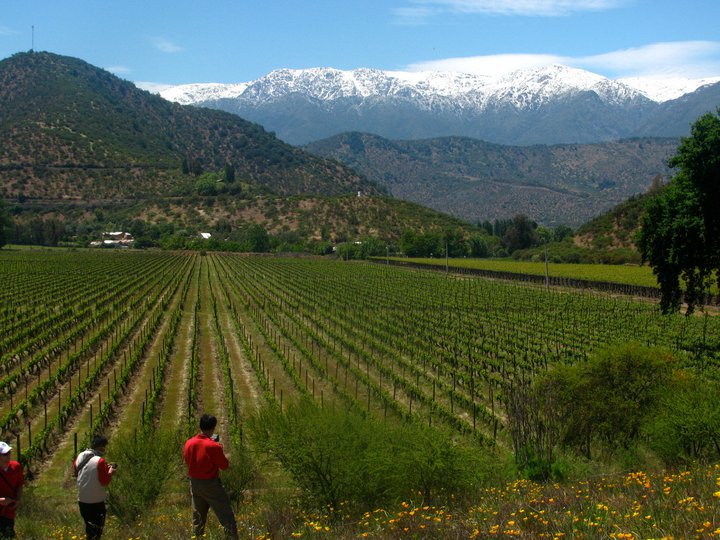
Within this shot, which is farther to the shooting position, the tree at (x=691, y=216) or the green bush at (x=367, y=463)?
the tree at (x=691, y=216)

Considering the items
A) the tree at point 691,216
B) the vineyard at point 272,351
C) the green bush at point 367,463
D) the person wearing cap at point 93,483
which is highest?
the tree at point 691,216

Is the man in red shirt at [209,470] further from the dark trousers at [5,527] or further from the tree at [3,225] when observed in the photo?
the tree at [3,225]

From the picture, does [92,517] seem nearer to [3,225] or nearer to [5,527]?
[5,527]

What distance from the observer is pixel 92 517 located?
9789 mm

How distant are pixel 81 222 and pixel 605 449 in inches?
7000

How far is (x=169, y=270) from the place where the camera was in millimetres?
88250

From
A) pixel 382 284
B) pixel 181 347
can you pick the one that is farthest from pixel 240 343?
pixel 382 284

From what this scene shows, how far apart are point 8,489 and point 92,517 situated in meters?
1.29

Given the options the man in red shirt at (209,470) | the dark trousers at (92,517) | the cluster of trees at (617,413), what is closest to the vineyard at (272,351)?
the cluster of trees at (617,413)

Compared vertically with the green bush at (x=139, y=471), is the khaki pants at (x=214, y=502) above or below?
above

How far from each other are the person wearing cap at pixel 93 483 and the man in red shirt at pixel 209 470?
1.17 m

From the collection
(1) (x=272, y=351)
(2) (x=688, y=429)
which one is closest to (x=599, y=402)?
(2) (x=688, y=429)

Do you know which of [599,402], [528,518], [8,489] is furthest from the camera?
[599,402]

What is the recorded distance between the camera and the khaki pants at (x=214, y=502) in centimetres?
966
